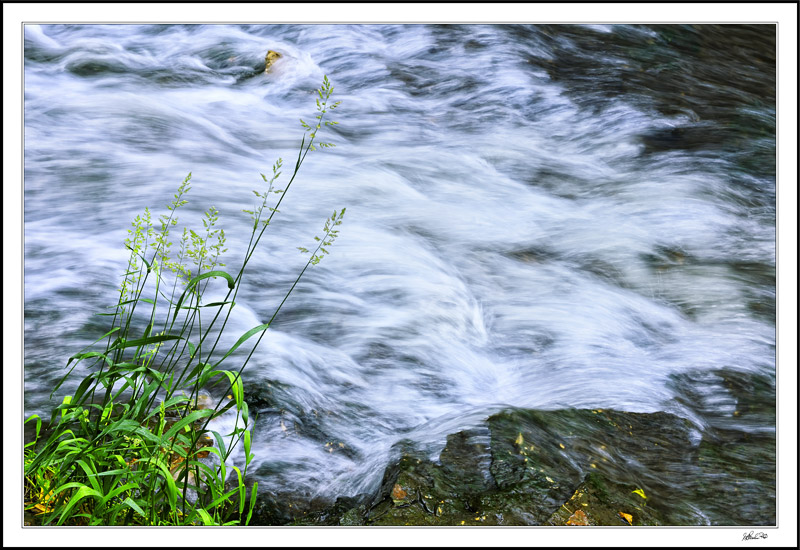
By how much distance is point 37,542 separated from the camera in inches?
73.8

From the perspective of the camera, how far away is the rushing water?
8.57 ft

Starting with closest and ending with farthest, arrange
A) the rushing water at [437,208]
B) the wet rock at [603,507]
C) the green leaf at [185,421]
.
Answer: the green leaf at [185,421] → the wet rock at [603,507] → the rushing water at [437,208]

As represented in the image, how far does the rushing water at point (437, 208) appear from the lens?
2.61m

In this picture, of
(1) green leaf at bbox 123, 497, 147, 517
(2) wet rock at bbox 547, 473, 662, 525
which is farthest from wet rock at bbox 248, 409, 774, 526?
(1) green leaf at bbox 123, 497, 147, 517

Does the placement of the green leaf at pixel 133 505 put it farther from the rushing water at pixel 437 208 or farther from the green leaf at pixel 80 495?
the rushing water at pixel 437 208

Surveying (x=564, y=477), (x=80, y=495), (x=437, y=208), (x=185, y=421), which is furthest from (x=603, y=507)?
(x=437, y=208)

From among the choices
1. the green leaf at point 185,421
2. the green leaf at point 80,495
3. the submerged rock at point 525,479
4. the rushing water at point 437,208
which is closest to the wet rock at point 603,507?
the submerged rock at point 525,479

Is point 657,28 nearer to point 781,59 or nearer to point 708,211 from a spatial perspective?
point 781,59

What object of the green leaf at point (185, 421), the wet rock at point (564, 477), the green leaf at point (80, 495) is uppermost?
the green leaf at point (185, 421)

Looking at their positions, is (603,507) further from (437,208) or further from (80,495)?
(437,208)

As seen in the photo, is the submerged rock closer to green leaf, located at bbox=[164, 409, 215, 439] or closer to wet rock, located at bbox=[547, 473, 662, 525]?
wet rock, located at bbox=[547, 473, 662, 525]

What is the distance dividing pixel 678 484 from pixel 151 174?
2440mm

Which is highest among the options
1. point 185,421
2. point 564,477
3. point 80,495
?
point 185,421

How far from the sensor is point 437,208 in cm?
329
